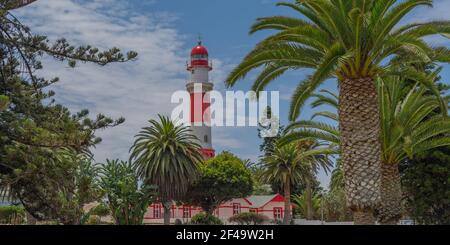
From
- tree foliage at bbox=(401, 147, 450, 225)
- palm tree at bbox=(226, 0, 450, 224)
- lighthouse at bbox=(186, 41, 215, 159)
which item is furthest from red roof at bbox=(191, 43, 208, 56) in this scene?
palm tree at bbox=(226, 0, 450, 224)

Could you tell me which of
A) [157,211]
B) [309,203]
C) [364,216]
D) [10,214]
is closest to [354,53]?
[364,216]

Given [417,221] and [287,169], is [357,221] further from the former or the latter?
[287,169]

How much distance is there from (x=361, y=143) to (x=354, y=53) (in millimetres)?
2552

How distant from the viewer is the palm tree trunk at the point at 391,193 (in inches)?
755

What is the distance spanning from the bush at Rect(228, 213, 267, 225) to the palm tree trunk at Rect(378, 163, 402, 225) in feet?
128

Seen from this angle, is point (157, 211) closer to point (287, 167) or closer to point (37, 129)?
point (287, 167)

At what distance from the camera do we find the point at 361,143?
14.6m

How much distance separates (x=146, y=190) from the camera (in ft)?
147

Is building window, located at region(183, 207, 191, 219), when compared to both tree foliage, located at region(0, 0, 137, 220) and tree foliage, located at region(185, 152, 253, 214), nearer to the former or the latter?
tree foliage, located at region(185, 152, 253, 214)

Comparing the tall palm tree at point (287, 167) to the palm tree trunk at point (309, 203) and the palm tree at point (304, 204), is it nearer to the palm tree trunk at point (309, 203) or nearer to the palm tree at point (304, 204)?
the palm tree trunk at point (309, 203)
